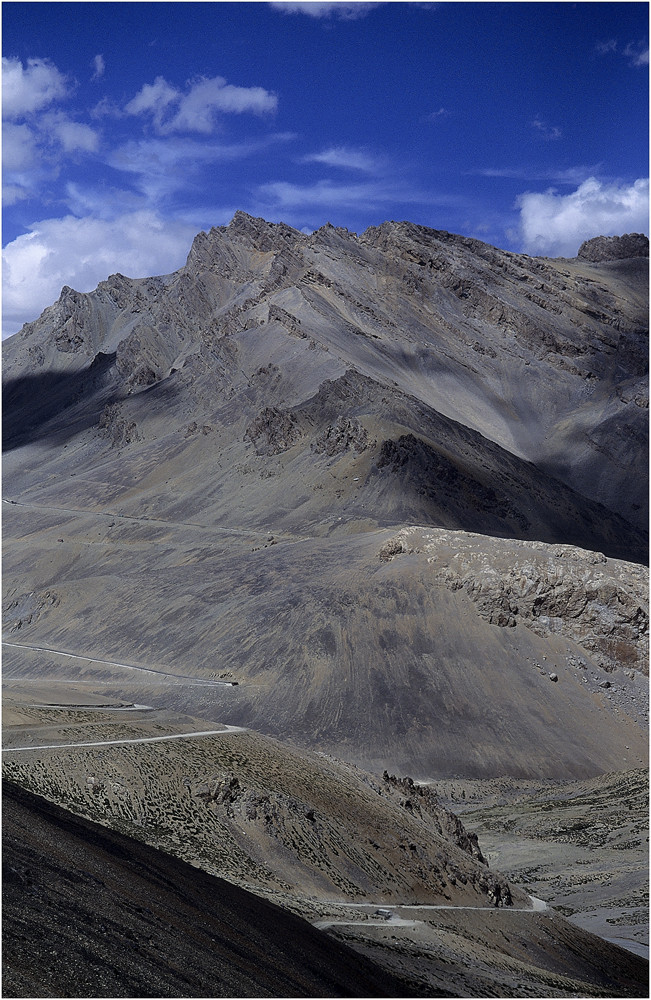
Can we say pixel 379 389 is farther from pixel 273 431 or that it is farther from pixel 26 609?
pixel 26 609

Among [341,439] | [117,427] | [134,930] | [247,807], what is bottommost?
[247,807]

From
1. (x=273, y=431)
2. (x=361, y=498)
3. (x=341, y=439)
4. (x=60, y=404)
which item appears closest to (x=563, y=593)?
(x=361, y=498)

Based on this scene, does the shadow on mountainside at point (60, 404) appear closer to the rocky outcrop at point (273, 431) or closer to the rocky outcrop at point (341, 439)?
the rocky outcrop at point (273, 431)

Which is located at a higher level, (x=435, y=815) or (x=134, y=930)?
(x=134, y=930)

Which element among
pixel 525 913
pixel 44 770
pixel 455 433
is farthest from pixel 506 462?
pixel 44 770

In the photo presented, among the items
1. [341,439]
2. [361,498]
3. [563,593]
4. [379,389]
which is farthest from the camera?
[379,389]

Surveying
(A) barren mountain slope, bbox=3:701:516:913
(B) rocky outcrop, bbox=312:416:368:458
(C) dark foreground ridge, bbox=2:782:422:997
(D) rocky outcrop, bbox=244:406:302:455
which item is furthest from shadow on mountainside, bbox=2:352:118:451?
(C) dark foreground ridge, bbox=2:782:422:997

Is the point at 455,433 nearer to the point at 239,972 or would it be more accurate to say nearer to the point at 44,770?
the point at 44,770

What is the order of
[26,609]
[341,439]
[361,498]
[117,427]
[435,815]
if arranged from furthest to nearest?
[117,427] → [341,439] → [361,498] → [26,609] → [435,815]

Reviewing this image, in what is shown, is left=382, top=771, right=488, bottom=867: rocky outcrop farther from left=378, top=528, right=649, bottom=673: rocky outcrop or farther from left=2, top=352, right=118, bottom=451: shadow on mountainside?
left=2, top=352, right=118, bottom=451: shadow on mountainside

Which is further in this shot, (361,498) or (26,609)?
(361,498)
